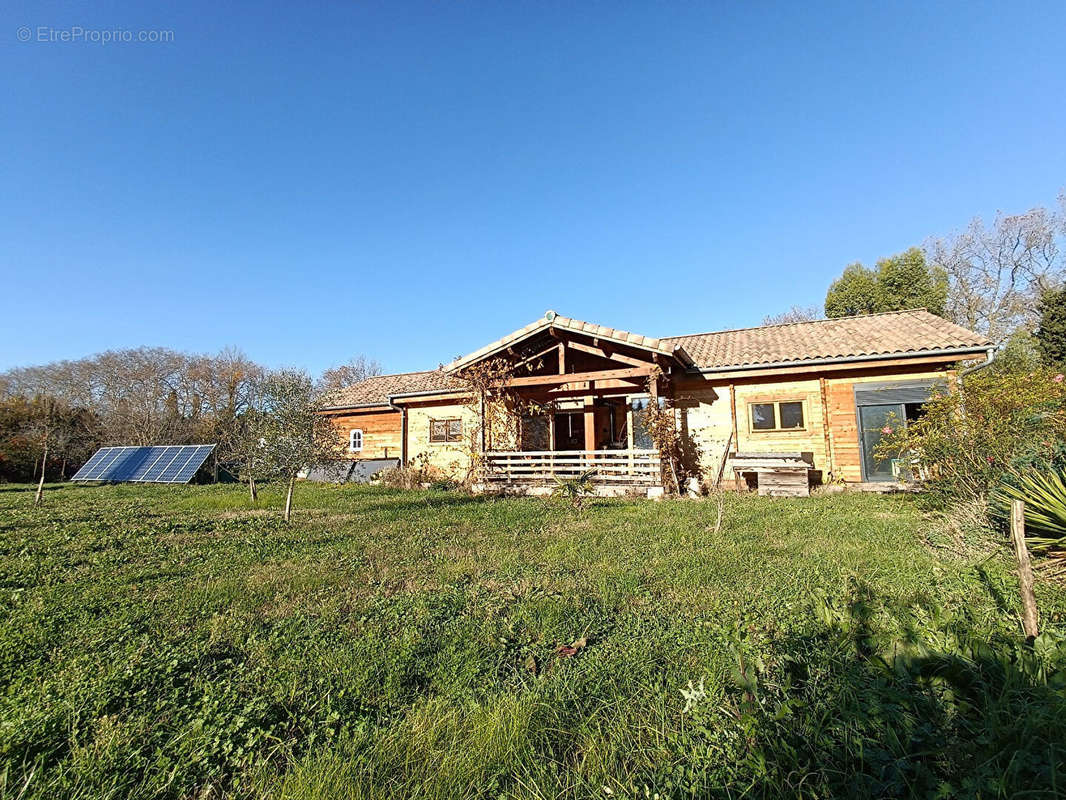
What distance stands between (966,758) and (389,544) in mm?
6793

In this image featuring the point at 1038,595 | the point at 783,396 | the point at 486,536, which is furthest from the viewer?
the point at 783,396

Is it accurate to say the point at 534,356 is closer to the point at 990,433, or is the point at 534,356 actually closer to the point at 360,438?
the point at 360,438

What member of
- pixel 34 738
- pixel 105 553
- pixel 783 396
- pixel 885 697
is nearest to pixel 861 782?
pixel 885 697

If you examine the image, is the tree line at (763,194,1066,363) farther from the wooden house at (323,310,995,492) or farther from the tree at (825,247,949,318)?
the wooden house at (323,310,995,492)

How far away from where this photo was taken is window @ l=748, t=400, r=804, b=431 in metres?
13.7

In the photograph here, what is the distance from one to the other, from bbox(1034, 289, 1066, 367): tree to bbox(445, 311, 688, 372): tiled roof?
20396mm

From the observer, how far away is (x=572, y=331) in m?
13.7

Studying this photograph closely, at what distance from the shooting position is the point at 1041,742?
209 centimetres

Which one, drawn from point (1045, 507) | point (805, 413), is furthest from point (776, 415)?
point (1045, 507)

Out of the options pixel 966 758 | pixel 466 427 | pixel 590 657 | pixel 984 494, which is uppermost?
pixel 466 427

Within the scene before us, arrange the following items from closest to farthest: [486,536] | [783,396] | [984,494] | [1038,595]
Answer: [1038,595], [984,494], [486,536], [783,396]

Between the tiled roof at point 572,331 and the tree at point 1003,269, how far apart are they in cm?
2414

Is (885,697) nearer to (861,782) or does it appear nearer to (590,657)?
(861,782)

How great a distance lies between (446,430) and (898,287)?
26376 mm
